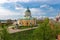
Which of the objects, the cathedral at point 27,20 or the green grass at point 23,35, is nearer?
the green grass at point 23,35

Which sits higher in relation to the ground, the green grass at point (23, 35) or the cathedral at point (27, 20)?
the cathedral at point (27, 20)

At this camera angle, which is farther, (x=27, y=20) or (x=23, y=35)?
(x=27, y=20)

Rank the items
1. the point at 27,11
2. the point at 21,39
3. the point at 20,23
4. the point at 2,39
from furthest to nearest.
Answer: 1. the point at 20,23
2. the point at 27,11
3. the point at 21,39
4. the point at 2,39

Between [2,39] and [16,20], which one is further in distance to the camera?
[16,20]

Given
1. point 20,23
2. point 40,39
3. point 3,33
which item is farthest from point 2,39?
point 20,23

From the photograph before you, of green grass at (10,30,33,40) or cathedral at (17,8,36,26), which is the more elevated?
cathedral at (17,8,36,26)

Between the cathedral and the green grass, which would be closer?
the green grass

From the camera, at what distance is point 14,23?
6801 mm

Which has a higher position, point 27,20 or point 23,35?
point 27,20

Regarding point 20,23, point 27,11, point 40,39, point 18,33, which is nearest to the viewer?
point 40,39

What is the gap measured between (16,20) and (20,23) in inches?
17.3

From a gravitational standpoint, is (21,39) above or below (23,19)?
below

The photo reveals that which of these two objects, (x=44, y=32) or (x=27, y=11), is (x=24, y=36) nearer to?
(x=27, y=11)

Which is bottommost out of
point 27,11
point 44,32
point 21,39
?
point 21,39
